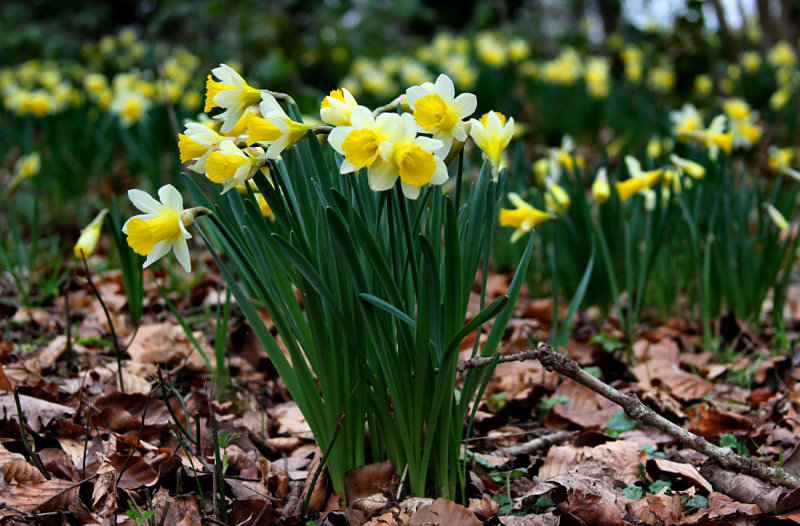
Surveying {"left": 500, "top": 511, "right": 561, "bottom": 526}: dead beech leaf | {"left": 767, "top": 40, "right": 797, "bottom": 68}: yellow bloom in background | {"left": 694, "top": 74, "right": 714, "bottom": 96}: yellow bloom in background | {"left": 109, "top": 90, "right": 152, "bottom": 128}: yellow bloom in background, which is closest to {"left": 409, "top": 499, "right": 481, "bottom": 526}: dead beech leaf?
{"left": 500, "top": 511, "right": 561, "bottom": 526}: dead beech leaf

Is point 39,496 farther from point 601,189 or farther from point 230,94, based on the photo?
point 601,189

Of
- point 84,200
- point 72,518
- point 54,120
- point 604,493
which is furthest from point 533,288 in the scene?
point 54,120

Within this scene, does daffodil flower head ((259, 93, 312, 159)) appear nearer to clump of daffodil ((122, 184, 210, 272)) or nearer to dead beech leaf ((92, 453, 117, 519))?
clump of daffodil ((122, 184, 210, 272))

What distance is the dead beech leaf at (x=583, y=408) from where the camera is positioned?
5.78 feet

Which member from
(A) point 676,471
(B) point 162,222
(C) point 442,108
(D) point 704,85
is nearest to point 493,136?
(C) point 442,108

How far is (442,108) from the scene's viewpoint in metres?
1.09

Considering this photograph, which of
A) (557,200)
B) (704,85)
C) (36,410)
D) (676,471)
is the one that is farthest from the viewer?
(704,85)

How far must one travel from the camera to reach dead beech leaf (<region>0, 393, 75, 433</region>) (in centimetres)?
149

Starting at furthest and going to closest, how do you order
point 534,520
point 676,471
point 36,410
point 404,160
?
point 36,410, point 676,471, point 534,520, point 404,160

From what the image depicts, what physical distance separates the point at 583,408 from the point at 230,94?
4.07 ft

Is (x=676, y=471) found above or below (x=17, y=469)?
below

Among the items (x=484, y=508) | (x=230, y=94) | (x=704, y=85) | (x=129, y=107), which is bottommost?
(x=484, y=508)

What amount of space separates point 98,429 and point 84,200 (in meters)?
2.75

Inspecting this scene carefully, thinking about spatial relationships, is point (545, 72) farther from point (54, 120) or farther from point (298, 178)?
point (298, 178)
